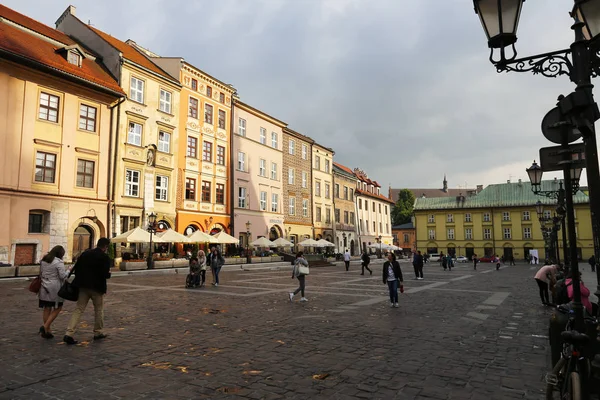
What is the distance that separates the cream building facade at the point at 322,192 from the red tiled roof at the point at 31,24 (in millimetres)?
31078

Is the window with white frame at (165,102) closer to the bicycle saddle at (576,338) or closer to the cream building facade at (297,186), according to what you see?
the cream building facade at (297,186)

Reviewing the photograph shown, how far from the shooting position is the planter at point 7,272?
19.1m

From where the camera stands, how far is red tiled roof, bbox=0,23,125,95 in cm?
2392

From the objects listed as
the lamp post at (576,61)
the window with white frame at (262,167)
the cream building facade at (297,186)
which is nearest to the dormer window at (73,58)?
the window with white frame at (262,167)

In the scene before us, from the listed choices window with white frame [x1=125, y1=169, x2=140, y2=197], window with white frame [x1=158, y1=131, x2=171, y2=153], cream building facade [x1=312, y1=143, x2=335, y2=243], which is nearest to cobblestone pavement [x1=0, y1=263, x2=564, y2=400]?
window with white frame [x1=125, y1=169, x2=140, y2=197]

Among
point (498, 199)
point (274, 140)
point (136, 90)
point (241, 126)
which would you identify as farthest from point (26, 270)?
point (498, 199)

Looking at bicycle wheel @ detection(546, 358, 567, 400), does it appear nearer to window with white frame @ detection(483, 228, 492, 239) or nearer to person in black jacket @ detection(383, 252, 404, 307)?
person in black jacket @ detection(383, 252, 404, 307)

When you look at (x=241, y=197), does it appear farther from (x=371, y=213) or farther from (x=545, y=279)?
(x=371, y=213)

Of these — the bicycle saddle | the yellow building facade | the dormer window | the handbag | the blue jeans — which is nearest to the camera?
the bicycle saddle

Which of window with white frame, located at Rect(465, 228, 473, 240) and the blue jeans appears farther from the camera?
window with white frame, located at Rect(465, 228, 473, 240)

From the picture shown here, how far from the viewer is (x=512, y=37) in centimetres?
491

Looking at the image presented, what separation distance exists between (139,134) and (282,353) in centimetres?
2862

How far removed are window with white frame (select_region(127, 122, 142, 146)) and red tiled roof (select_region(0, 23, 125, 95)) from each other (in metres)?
2.61

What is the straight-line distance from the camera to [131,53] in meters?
33.3
